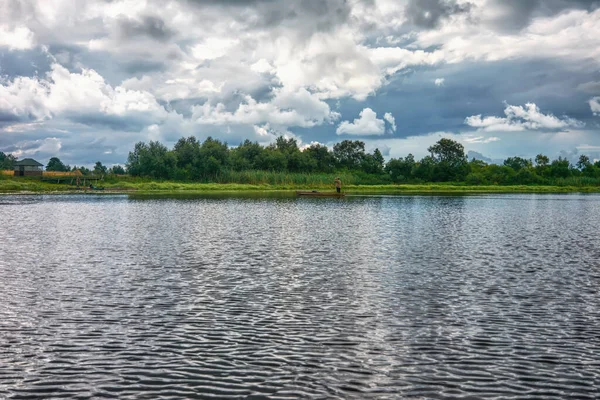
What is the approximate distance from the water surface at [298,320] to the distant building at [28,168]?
132159mm

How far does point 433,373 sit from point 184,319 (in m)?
7.36

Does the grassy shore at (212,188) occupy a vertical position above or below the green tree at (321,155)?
below

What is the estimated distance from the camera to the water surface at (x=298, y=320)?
35.4 ft

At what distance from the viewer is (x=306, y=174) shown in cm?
15038

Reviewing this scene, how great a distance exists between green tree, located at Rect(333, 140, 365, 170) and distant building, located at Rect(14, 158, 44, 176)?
95.6 m

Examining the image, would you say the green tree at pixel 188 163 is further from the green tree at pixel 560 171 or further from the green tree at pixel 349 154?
the green tree at pixel 560 171

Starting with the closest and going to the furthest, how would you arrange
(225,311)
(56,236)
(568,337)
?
(568,337), (225,311), (56,236)

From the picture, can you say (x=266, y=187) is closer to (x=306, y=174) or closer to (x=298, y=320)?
(x=306, y=174)

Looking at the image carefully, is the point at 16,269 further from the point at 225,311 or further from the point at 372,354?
the point at 372,354

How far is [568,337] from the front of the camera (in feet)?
44.9

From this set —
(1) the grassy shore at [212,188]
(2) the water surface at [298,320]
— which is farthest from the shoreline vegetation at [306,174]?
(2) the water surface at [298,320]

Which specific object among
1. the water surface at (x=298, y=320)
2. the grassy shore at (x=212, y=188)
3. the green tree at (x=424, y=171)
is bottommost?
the water surface at (x=298, y=320)

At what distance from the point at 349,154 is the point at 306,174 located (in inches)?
1790

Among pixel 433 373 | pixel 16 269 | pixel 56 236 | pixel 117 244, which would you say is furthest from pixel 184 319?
pixel 56 236
